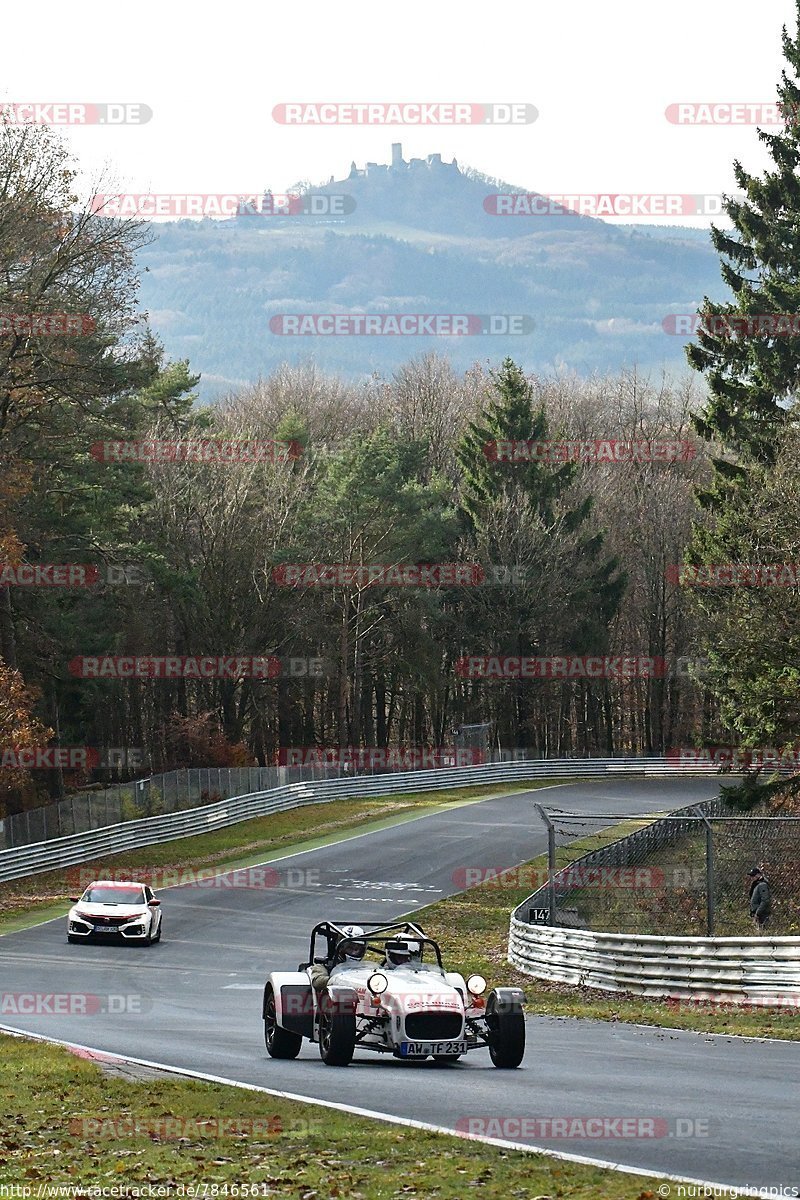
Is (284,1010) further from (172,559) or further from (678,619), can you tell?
(678,619)

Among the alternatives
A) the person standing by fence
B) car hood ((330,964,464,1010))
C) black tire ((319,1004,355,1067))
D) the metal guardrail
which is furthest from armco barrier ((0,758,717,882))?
car hood ((330,964,464,1010))

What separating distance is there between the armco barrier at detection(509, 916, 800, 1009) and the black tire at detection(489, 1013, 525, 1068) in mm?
6717

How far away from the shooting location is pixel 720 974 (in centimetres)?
2186

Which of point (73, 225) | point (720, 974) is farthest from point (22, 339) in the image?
point (720, 974)

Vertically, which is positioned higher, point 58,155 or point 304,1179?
point 58,155

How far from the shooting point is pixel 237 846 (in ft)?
163

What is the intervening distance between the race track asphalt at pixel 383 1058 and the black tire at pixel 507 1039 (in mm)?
261

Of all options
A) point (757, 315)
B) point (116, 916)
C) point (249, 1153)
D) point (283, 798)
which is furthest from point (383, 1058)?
point (283, 798)

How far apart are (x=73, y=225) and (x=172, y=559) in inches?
961

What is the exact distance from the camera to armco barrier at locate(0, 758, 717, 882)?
44531 mm

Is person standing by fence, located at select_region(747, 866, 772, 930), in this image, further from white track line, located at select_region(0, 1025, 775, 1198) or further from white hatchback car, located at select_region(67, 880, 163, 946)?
white hatchback car, located at select_region(67, 880, 163, 946)

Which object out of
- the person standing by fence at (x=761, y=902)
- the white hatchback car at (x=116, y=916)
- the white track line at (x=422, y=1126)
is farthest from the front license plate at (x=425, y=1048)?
the white hatchback car at (x=116, y=916)

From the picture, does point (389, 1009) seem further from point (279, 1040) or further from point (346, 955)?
point (279, 1040)

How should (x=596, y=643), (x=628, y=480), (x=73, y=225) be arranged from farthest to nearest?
1. (x=628, y=480)
2. (x=596, y=643)
3. (x=73, y=225)
